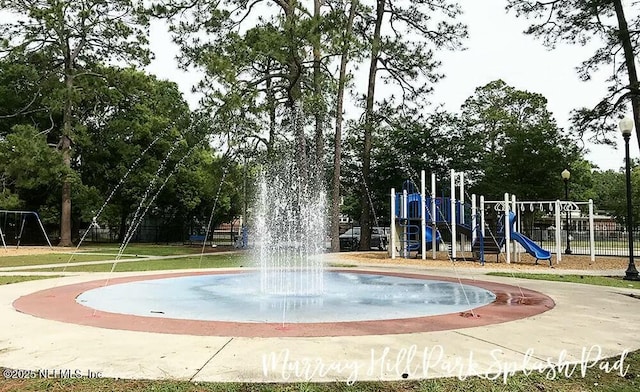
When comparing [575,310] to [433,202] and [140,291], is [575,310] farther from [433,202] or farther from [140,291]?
[433,202]

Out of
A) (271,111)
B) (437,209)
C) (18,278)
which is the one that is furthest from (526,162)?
(18,278)

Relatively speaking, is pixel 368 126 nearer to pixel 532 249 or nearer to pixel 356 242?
pixel 356 242

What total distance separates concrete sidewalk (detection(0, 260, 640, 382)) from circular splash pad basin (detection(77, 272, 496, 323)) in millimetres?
1481

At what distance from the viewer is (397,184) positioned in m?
34.8

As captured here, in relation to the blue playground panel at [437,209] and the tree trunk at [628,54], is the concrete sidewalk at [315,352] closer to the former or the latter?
the blue playground panel at [437,209]

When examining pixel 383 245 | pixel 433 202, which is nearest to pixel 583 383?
pixel 433 202

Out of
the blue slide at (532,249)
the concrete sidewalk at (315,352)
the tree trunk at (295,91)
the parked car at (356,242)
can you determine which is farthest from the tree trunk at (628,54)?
the concrete sidewalk at (315,352)

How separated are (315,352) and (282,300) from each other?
4.23 meters

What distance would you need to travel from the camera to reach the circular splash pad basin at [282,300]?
762cm

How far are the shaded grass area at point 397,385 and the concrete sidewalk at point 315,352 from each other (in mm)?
135

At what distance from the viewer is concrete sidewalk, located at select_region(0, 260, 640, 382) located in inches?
175

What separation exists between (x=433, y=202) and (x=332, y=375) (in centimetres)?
1669

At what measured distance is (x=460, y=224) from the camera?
20.2 metres

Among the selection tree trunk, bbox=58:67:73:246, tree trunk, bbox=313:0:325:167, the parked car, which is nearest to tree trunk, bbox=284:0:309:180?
tree trunk, bbox=313:0:325:167
